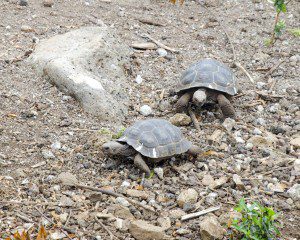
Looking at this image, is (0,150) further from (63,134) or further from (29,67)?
(29,67)

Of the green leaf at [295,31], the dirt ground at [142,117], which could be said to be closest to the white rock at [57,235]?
the dirt ground at [142,117]

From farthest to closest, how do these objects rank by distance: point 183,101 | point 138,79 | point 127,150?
1. point 138,79
2. point 183,101
3. point 127,150

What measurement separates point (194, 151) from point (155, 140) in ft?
1.61

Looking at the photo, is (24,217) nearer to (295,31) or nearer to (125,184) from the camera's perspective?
(125,184)

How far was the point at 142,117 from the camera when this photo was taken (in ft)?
19.7

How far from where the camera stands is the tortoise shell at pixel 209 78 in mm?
6184

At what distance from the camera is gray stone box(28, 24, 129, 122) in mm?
5812

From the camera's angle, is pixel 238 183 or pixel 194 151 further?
pixel 194 151

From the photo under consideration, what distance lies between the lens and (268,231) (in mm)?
3793

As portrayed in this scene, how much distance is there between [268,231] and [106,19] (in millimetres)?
5363

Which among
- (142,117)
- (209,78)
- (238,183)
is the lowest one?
(142,117)

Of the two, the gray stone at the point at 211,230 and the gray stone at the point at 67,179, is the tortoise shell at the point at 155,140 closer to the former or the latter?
the gray stone at the point at 67,179

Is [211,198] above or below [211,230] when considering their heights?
below

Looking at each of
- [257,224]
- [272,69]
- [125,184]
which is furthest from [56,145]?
[272,69]
